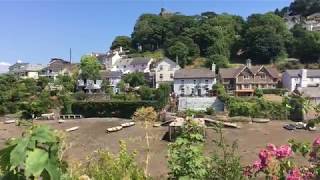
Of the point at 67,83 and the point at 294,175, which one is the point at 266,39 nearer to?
the point at 67,83

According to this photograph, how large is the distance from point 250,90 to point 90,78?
18975mm

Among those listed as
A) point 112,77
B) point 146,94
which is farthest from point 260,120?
point 112,77

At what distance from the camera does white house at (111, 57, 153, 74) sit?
242 ft

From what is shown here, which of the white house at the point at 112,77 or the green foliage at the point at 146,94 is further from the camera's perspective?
the white house at the point at 112,77

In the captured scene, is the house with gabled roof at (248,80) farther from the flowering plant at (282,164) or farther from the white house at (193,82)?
the flowering plant at (282,164)

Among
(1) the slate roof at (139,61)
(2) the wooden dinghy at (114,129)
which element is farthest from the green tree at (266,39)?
(2) the wooden dinghy at (114,129)

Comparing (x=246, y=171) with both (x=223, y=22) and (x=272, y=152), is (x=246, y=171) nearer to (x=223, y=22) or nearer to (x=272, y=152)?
(x=272, y=152)

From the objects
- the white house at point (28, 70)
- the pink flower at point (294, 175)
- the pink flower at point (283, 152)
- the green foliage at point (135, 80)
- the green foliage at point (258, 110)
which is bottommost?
the green foliage at point (258, 110)

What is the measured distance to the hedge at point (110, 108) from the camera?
136 ft

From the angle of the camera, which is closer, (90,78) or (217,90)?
(217,90)

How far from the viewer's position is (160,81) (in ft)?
212

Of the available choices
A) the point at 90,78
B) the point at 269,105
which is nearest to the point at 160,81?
the point at 90,78

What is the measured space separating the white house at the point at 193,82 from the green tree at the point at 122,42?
4118 centimetres

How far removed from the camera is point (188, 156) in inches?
150
